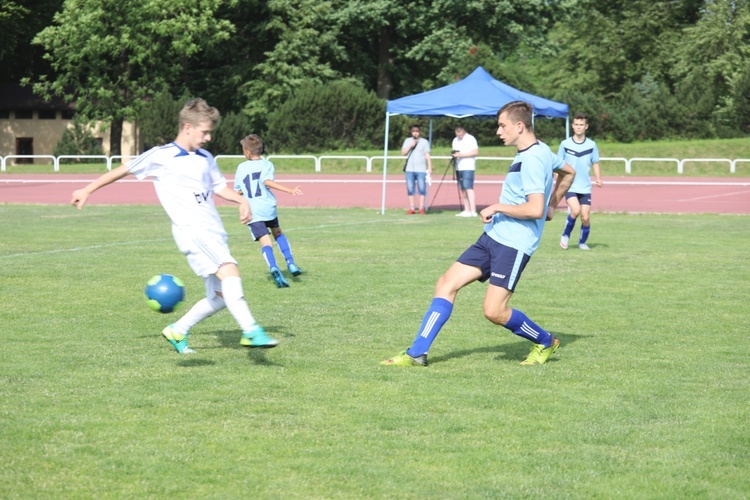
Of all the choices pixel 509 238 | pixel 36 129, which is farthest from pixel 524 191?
pixel 36 129

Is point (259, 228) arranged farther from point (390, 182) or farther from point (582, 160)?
point (390, 182)

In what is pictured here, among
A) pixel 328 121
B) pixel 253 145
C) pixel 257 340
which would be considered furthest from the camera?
pixel 328 121

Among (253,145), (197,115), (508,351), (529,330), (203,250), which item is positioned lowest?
(508,351)

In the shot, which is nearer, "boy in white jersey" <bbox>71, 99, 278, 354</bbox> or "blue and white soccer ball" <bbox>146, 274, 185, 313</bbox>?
"boy in white jersey" <bbox>71, 99, 278, 354</bbox>

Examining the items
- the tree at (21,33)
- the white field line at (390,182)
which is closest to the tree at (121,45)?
the tree at (21,33)

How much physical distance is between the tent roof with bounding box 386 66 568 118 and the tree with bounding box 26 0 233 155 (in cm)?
3201

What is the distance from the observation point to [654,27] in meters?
63.9

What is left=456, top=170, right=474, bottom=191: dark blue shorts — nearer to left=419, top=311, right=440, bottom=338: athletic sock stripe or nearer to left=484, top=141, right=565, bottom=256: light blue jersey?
left=484, top=141, right=565, bottom=256: light blue jersey

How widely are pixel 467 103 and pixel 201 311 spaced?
16.5 metres

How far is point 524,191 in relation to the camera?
24.1ft

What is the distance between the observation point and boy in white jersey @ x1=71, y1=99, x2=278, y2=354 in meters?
7.41

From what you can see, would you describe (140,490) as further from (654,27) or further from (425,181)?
(654,27)

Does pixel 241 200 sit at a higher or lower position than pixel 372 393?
higher

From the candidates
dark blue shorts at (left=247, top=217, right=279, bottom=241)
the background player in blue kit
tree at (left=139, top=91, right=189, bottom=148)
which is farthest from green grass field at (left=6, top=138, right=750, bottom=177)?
dark blue shorts at (left=247, top=217, right=279, bottom=241)
